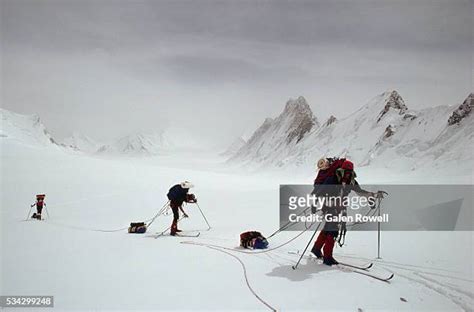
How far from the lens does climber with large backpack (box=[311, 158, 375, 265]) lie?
5410mm

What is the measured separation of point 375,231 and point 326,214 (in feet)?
10.2

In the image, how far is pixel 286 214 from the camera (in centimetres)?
1072

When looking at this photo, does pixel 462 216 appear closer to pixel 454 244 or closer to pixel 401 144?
pixel 454 244

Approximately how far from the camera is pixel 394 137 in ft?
120

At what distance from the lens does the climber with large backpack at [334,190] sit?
541 centimetres

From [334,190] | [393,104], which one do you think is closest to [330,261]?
[334,190]

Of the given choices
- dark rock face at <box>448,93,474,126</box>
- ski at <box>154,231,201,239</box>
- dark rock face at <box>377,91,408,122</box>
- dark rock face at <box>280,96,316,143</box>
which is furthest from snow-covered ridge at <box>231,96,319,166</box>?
ski at <box>154,231,201,239</box>

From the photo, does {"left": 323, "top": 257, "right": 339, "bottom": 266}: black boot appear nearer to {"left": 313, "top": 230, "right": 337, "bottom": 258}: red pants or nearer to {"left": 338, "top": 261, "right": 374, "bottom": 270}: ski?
{"left": 313, "top": 230, "right": 337, "bottom": 258}: red pants

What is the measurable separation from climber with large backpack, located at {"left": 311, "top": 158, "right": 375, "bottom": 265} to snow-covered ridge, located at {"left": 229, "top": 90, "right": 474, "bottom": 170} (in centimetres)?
2198

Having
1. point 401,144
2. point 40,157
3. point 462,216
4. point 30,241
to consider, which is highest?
point 401,144

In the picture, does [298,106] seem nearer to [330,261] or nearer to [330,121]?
[330,121]

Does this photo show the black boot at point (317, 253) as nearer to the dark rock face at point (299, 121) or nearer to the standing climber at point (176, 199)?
the standing climber at point (176, 199)

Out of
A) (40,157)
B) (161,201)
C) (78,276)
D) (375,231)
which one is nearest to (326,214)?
(375,231)

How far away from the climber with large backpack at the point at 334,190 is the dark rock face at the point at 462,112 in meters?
29.7
